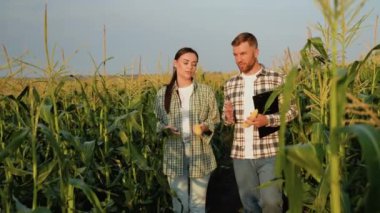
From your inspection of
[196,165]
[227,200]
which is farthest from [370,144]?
[227,200]

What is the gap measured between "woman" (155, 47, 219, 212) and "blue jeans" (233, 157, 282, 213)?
0.40 metres

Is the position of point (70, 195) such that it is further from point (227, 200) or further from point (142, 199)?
point (227, 200)

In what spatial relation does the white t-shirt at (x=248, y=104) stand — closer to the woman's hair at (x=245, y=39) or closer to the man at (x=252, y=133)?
the man at (x=252, y=133)

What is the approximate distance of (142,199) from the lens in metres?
4.14

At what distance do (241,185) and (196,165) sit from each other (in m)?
0.48

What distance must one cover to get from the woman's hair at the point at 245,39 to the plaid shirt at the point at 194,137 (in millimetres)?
684

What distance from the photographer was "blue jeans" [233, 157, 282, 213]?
343 centimetres

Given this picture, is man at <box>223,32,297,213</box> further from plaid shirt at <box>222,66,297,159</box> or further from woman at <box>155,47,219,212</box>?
woman at <box>155,47,219,212</box>

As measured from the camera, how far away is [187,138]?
13.2ft

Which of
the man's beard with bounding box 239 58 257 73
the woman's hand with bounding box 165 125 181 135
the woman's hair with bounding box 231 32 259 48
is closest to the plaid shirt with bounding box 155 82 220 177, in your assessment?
the woman's hand with bounding box 165 125 181 135

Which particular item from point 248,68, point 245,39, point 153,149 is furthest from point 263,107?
point 153,149

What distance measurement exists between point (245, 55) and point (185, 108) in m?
0.84

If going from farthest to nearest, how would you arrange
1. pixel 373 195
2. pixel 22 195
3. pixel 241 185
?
pixel 241 185 < pixel 22 195 < pixel 373 195

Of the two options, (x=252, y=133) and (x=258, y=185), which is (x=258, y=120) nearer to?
(x=252, y=133)
